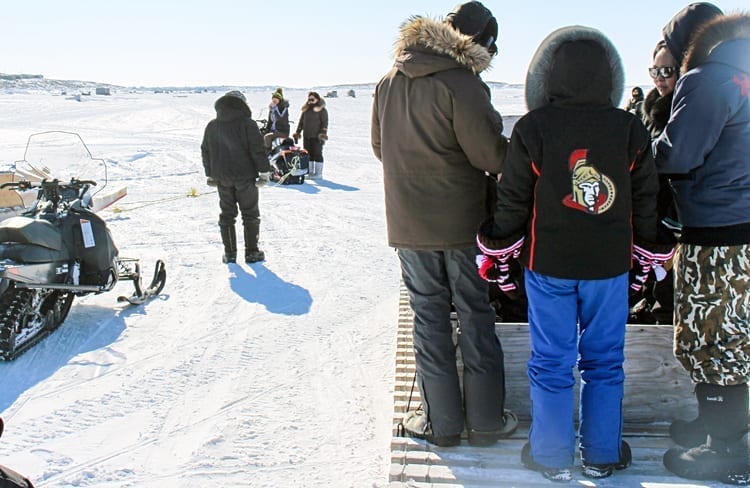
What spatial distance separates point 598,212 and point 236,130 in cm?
459

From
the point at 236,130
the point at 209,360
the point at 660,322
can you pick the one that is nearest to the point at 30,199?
the point at 236,130

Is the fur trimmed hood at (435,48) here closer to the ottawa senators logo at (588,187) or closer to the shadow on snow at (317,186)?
the ottawa senators logo at (588,187)

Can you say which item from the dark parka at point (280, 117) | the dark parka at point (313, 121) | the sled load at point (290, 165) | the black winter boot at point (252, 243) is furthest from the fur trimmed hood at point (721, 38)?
the dark parka at point (280, 117)

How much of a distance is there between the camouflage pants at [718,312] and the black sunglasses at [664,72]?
708 mm

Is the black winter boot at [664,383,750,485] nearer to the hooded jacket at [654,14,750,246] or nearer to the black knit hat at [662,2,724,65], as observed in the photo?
the hooded jacket at [654,14,750,246]

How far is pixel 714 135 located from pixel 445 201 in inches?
39.3

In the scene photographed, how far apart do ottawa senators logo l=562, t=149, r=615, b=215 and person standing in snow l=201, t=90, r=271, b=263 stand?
14.4 feet

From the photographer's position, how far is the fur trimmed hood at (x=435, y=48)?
260 centimetres

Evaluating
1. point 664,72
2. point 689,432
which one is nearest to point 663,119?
point 664,72

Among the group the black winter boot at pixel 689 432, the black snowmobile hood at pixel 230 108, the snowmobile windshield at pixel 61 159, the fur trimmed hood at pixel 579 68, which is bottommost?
the black winter boot at pixel 689 432

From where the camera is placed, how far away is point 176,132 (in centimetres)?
2108

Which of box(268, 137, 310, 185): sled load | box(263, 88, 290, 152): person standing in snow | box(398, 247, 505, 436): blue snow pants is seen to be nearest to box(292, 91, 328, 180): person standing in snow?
box(263, 88, 290, 152): person standing in snow

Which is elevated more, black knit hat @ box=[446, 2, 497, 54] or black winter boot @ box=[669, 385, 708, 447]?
black knit hat @ box=[446, 2, 497, 54]

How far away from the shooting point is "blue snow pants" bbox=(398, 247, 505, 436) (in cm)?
274
